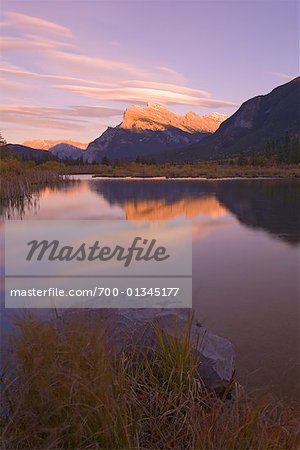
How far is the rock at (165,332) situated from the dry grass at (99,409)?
0.49 m

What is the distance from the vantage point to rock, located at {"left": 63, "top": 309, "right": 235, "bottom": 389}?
14.6 ft

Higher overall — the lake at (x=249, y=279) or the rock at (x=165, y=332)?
the rock at (x=165, y=332)

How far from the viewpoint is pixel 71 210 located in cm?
2289

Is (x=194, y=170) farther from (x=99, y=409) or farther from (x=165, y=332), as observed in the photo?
(x=99, y=409)

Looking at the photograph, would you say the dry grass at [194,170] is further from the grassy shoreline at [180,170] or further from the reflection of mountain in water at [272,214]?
the reflection of mountain in water at [272,214]

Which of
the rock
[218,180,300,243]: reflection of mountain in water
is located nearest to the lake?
[218,180,300,243]: reflection of mountain in water

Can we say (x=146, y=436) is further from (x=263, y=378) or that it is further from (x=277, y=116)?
(x=277, y=116)

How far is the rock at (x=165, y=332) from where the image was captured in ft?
14.6

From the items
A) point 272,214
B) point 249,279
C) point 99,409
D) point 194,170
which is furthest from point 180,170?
point 99,409

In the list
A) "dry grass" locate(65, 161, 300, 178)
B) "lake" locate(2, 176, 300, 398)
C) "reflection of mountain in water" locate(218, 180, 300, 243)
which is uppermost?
"dry grass" locate(65, 161, 300, 178)

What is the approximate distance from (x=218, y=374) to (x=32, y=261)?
738cm

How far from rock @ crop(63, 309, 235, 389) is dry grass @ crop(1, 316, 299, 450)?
0.49 meters

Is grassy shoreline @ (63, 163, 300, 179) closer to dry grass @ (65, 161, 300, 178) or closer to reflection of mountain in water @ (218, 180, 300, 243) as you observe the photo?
dry grass @ (65, 161, 300, 178)

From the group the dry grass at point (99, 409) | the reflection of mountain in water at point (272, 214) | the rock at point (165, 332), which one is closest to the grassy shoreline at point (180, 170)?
the reflection of mountain in water at point (272, 214)
